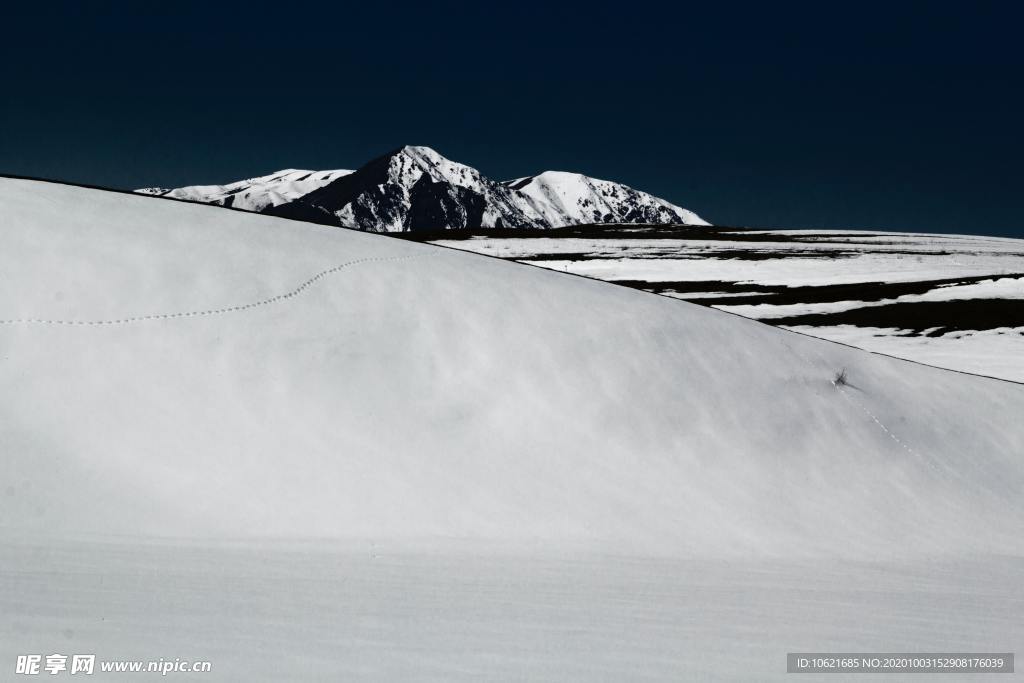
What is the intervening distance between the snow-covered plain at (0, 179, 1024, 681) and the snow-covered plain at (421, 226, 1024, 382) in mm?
17650

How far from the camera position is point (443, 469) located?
7891 millimetres

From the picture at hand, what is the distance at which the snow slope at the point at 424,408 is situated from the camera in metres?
7.26

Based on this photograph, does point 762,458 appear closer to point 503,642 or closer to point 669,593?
point 669,593

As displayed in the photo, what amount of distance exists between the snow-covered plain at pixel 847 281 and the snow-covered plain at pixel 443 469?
17.7 meters

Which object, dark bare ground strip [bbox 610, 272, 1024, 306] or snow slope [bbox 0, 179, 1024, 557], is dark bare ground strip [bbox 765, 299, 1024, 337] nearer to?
dark bare ground strip [bbox 610, 272, 1024, 306]

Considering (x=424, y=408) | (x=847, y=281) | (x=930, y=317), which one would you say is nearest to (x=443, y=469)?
(x=424, y=408)

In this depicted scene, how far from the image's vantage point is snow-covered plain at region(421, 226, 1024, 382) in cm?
A: 3256

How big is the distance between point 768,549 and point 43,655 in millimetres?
5686

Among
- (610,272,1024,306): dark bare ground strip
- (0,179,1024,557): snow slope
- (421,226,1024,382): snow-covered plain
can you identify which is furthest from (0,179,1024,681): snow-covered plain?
(610,272,1024,306): dark bare ground strip

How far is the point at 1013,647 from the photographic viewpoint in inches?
229

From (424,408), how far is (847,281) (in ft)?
158

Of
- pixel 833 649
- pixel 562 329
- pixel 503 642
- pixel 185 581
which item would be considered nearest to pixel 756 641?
pixel 833 649

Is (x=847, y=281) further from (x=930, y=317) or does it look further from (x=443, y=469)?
(x=443, y=469)

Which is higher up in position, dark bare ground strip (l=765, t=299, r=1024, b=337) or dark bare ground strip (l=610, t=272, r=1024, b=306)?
dark bare ground strip (l=610, t=272, r=1024, b=306)
